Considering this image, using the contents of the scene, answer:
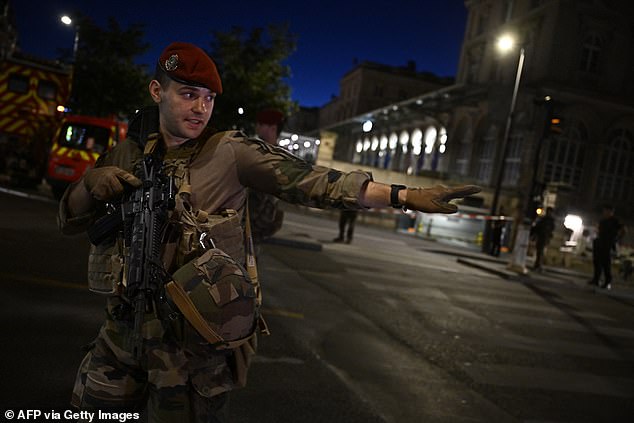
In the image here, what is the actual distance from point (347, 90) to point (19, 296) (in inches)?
2254

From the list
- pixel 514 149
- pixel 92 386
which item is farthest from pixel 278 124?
pixel 514 149

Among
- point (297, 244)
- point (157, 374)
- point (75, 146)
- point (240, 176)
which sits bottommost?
point (297, 244)

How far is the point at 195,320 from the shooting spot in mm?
1678

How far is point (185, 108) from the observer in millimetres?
1918

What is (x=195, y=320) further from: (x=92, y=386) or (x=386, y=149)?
(x=386, y=149)

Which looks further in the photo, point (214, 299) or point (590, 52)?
point (590, 52)

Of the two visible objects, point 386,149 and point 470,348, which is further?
point 386,149

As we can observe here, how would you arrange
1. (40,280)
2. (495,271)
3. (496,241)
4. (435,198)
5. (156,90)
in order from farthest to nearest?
1. (496,241)
2. (495,271)
3. (40,280)
4. (156,90)
5. (435,198)

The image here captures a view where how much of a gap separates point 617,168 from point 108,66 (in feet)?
90.2

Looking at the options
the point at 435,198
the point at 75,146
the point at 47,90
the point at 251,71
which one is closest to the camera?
the point at 435,198

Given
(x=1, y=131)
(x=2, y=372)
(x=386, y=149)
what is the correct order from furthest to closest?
(x=386, y=149) < (x=1, y=131) < (x=2, y=372)

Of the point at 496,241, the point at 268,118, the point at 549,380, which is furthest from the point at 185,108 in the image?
the point at 496,241

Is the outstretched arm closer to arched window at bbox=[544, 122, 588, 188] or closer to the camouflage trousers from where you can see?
the camouflage trousers

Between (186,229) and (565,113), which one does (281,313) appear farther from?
(565,113)
